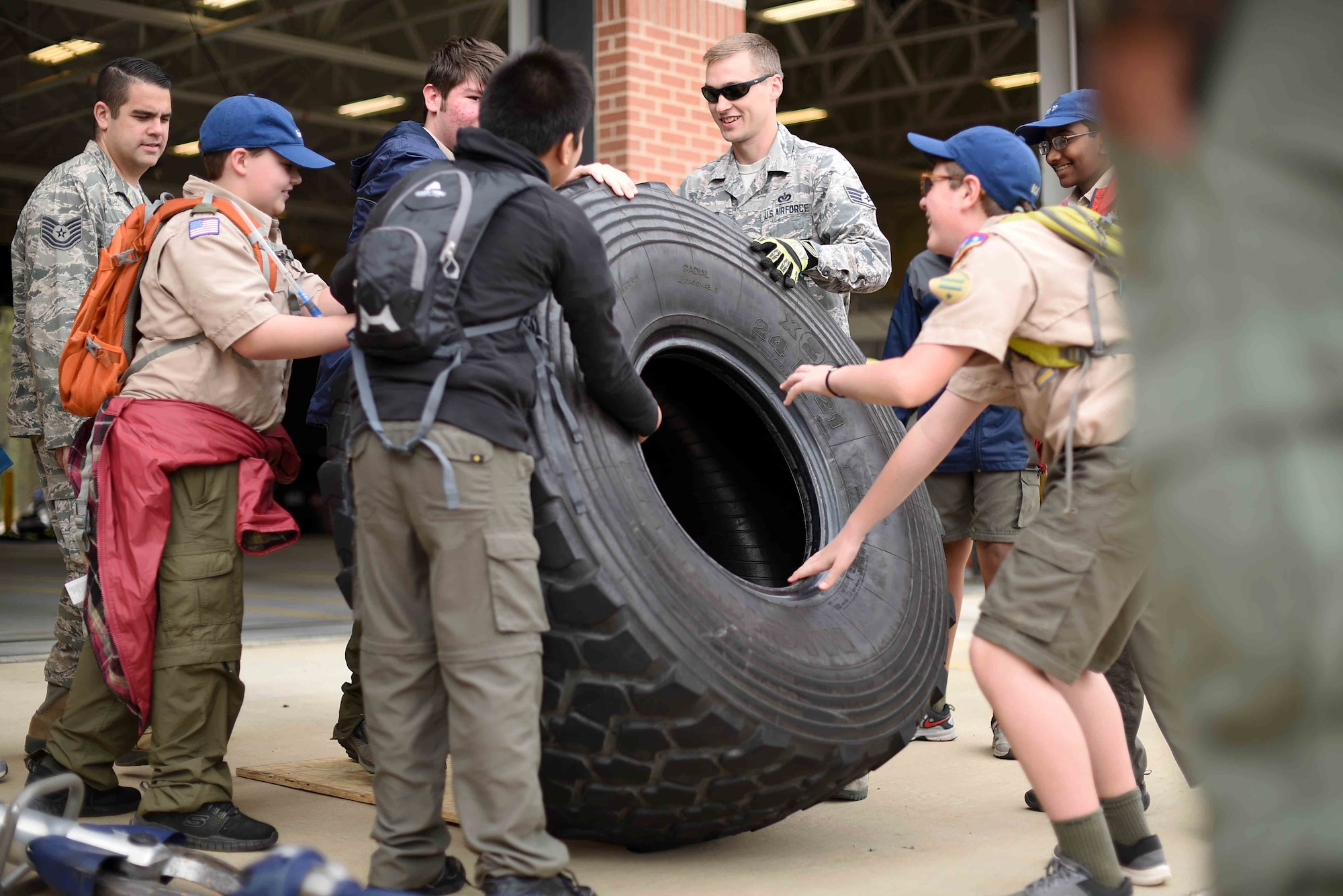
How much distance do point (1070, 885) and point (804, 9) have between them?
12452 mm

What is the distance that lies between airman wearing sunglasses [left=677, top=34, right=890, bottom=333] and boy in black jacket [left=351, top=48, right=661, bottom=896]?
138 cm

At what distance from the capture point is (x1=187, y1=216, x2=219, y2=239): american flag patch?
8.85ft

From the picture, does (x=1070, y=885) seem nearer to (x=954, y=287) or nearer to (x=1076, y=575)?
(x=1076, y=575)

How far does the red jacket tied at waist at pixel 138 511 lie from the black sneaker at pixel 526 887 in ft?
3.27

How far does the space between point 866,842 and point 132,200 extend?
281 centimetres

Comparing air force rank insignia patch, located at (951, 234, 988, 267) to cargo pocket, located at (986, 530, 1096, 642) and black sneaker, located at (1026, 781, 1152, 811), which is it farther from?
black sneaker, located at (1026, 781, 1152, 811)

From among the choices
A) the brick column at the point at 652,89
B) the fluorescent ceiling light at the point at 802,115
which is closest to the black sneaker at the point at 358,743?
the brick column at the point at 652,89

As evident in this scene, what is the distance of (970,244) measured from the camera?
2.32 meters

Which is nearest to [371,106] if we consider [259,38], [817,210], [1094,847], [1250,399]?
[259,38]

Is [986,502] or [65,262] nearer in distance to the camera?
[65,262]

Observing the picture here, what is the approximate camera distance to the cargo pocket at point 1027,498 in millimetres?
4035

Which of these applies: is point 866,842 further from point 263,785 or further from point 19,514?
point 19,514

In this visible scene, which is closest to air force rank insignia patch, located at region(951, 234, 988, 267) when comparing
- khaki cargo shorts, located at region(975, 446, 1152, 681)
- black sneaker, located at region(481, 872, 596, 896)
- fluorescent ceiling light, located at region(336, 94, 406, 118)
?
khaki cargo shorts, located at region(975, 446, 1152, 681)

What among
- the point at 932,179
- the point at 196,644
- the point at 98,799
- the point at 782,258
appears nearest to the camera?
the point at 932,179
